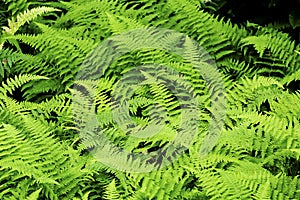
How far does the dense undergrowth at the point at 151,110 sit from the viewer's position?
8.32ft

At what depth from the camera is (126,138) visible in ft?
9.70

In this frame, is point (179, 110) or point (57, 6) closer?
point (179, 110)

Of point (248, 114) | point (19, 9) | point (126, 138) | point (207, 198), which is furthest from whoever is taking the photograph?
point (19, 9)

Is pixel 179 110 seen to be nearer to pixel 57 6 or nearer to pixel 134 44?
pixel 134 44

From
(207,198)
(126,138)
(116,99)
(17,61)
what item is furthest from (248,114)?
(17,61)

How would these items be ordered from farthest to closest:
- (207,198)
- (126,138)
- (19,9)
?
(19,9)
(126,138)
(207,198)

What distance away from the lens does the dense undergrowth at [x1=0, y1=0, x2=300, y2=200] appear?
2537 mm

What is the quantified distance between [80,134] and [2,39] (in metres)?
1.12

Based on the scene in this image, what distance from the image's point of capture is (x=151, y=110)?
10.3 feet

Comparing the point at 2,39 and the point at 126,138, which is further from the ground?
the point at 2,39

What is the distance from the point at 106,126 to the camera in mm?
3119

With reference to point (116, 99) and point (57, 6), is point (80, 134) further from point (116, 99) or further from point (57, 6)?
point (57, 6)

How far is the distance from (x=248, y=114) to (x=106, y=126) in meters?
0.92

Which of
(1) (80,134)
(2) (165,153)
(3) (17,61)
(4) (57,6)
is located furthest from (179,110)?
(4) (57,6)
